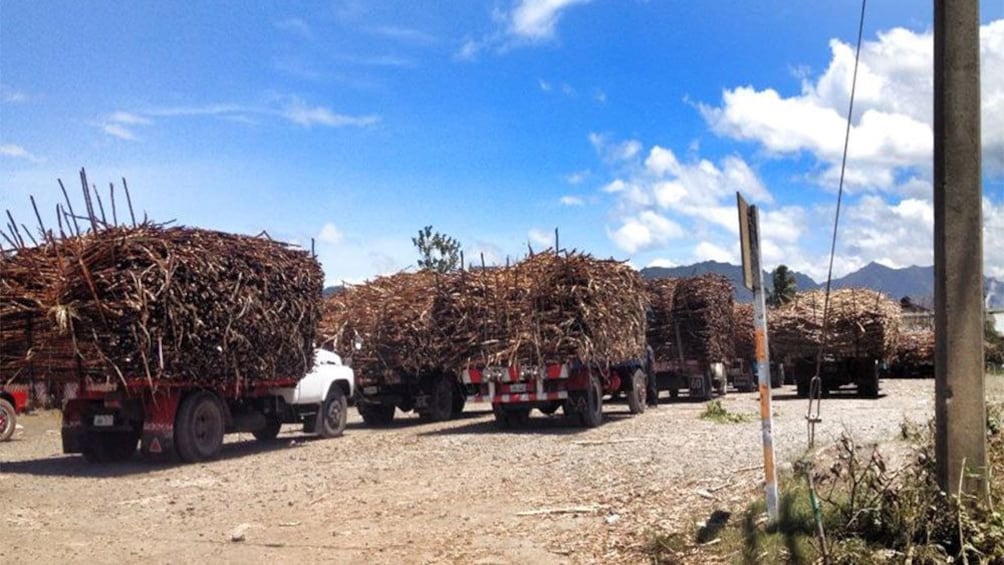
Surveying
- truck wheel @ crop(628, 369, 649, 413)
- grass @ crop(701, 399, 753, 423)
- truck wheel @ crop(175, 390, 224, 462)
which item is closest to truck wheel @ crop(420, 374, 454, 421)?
truck wheel @ crop(628, 369, 649, 413)

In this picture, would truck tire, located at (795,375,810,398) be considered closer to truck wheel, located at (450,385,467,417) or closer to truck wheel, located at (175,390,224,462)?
truck wheel, located at (450,385,467,417)

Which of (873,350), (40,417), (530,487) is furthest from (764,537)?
(40,417)

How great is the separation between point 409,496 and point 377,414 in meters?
10.2

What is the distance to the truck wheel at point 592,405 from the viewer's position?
52.2ft

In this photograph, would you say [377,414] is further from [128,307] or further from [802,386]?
[802,386]

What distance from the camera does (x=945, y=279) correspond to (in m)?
5.54

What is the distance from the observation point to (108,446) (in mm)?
13531

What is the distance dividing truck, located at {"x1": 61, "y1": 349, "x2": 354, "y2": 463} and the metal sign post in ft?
28.0

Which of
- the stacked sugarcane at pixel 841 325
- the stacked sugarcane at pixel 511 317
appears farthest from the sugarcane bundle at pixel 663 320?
the stacked sugarcane at pixel 511 317

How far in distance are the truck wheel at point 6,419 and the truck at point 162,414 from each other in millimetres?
4445

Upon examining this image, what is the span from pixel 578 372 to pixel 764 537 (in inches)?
372

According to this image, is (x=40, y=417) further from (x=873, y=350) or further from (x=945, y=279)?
(x=945, y=279)

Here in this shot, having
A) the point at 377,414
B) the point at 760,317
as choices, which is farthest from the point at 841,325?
the point at 760,317

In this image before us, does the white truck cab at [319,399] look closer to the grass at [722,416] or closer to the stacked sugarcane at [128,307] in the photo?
the stacked sugarcane at [128,307]
